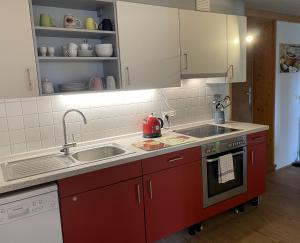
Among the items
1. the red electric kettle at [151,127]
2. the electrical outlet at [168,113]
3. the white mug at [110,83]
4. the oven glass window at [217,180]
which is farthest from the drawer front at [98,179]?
the electrical outlet at [168,113]

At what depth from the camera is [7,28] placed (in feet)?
5.49

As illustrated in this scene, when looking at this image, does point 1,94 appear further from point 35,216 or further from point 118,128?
point 118,128

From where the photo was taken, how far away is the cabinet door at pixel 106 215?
173 centimetres

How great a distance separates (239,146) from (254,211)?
2.63 feet

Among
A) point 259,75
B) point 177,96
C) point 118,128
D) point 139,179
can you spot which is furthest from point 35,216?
point 259,75

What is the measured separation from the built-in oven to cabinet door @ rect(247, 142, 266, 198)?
88 millimetres

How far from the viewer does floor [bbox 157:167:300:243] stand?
234 cm

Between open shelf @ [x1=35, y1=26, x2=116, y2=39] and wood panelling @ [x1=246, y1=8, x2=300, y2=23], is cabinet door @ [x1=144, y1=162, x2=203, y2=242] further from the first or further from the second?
wood panelling @ [x1=246, y1=8, x2=300, y2=23]

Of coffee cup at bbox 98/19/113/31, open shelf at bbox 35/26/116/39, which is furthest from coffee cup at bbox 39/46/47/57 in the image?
coffee cup at bbox 98/19/113/31

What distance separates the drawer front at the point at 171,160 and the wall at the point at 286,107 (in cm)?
217

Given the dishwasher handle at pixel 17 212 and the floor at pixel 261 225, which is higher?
the dishwasher handle at pixel 17 212

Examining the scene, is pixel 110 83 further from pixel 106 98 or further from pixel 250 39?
pixel 250 39

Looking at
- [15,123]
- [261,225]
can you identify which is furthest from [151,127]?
[261,225]

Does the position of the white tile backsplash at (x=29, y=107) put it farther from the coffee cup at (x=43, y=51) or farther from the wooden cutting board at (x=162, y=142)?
the wooden cutting board at (x=162, y=142)
